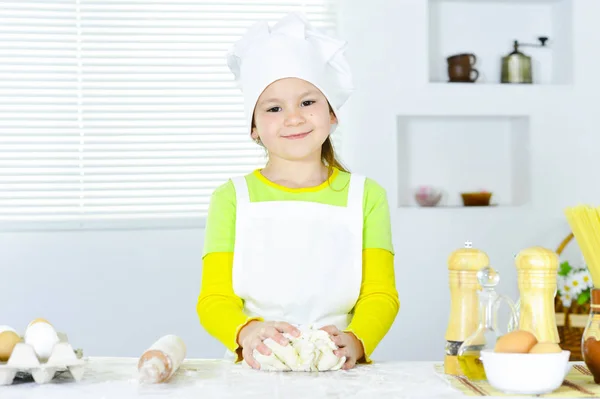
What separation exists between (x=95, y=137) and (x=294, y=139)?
1722mm

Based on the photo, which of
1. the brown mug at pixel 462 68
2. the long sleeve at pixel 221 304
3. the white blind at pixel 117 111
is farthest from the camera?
the brown mug at pixel 462 68

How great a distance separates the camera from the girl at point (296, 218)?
1737 millimetres

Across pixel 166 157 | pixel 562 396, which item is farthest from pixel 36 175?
pixel 562 396

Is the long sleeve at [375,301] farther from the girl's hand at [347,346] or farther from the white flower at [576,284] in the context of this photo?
the white flower at [576,284]

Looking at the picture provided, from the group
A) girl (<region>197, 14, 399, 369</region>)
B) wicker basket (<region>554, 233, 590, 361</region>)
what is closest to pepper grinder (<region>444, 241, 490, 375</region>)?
girl (<region>197, 14, 399, 369</region>)

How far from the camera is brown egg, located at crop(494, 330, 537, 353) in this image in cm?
112

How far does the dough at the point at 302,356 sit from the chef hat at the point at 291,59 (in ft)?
2.13

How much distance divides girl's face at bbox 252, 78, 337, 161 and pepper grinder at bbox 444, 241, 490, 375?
588 millimetres

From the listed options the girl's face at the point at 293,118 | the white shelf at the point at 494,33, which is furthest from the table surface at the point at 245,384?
the white shelf at the point at 494,33

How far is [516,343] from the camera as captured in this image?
112 centimetres

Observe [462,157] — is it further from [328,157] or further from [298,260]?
[298,260]

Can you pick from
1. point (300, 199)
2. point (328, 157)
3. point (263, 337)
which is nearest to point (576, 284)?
point (328, 157)

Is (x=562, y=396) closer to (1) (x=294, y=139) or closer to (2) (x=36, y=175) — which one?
(1) (x=294, y=139)

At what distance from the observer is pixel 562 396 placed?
1.12 meters
